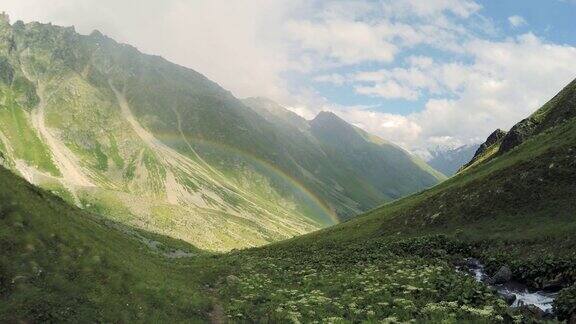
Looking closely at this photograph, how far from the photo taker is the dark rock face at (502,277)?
1253 inches

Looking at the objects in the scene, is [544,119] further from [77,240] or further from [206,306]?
[77,240]

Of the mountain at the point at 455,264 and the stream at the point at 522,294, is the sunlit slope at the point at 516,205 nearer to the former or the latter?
the mountain at the point at 455,264

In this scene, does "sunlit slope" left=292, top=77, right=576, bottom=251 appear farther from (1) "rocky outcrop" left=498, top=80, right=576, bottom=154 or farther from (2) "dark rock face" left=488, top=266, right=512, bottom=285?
(1) "rocky outcrop" left=498, top=80, right=576, bottom=154

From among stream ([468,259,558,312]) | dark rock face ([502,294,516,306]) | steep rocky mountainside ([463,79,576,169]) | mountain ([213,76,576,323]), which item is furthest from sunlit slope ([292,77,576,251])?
steep rocky mountainside ([463,79,576,169])

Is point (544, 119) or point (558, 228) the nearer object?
point (558, 228)

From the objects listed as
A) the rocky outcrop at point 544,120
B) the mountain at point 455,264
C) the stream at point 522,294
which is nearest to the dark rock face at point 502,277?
the mountain at point 455,264

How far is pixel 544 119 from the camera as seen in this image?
307 ft

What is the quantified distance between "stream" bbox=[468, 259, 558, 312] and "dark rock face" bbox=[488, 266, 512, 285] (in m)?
0.33

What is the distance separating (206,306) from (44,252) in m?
11.0

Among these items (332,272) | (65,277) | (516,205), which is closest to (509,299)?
(332,272)

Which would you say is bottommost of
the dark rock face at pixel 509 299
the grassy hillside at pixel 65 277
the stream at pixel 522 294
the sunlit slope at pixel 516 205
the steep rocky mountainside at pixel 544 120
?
the grassy hillside at pixel 65 277

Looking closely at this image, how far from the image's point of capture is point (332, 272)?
42812 mm

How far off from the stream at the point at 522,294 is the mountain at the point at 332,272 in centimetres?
41

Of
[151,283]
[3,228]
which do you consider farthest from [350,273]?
[3,228]
